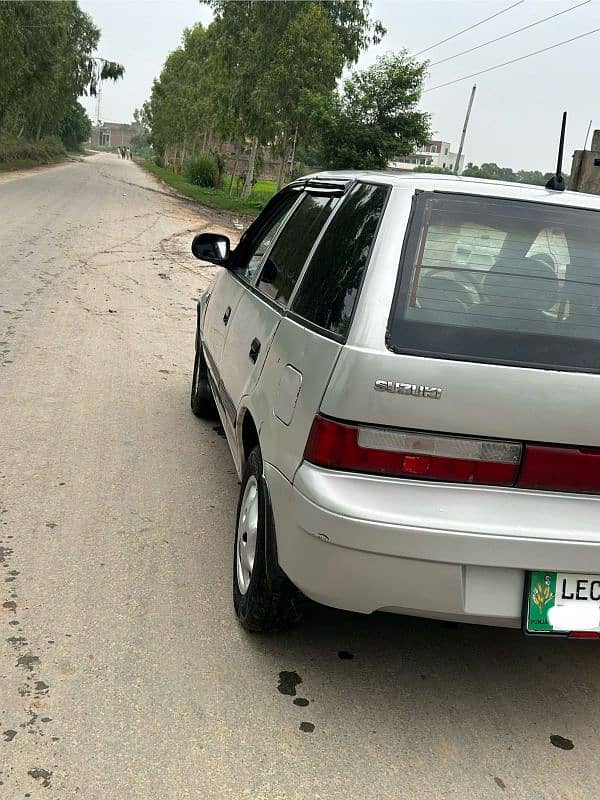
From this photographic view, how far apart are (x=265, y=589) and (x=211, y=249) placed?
2.52m

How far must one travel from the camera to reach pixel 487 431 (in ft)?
8.18

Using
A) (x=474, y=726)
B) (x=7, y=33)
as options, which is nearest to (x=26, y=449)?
(x=474, y=726)

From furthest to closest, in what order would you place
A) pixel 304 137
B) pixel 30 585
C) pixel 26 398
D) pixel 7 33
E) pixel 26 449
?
1. pixel 7 33
2. pixel 304 137
3. pixel 26 398
4. pixel 26 449
5. pixel 30 585

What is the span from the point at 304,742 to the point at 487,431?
1.12 meters

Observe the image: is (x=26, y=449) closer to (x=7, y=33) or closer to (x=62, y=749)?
(x=62, y=749)

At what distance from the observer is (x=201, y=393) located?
18.7 feet

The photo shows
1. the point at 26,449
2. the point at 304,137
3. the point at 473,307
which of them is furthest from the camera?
the point at 304,137

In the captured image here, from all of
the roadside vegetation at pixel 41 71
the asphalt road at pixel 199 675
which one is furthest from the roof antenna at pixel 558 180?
the roadside vegetation at pixel 41 71

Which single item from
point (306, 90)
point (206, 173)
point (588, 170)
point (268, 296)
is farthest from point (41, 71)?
point (268, 296)

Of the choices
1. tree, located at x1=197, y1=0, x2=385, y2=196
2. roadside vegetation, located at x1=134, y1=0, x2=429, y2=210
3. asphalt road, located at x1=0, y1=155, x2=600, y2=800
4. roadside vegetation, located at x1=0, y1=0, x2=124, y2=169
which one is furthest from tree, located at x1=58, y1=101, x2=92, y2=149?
asphalt road, located at x1=0, y1=155, x2=600, y2=800

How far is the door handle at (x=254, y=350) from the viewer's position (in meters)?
3.55

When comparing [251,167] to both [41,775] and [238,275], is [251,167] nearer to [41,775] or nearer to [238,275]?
[238,275]

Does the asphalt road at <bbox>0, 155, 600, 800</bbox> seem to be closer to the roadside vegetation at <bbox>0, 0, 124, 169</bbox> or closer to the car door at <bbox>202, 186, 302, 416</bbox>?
the car door at <bbox>202, 186, 302, 416</bbox>

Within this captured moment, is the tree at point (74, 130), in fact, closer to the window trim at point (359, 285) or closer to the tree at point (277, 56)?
the tree at point (277, 56)
